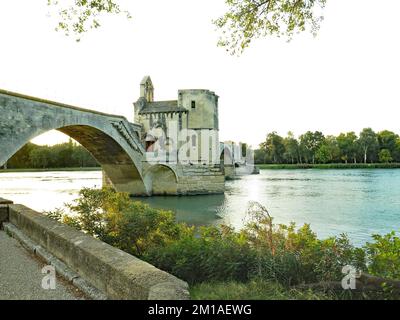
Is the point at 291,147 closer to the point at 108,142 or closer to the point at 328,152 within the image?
the point at 328,152

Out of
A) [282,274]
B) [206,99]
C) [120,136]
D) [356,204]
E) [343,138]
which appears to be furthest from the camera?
[343,138]

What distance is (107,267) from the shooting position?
3254 millimetres

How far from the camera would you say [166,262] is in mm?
4715

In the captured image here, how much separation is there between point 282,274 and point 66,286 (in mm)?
2692

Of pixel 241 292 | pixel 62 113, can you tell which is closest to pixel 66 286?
pixel 241 292

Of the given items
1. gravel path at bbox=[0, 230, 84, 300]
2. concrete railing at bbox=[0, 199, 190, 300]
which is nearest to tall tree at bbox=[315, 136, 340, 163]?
concrete railing at bbox=[0, 199, 190, 300]

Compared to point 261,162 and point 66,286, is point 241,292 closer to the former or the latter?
point 66,286

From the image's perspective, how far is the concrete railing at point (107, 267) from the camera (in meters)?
2.71

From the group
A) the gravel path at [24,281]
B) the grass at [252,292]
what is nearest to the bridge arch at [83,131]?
the gravel path at [24,281]

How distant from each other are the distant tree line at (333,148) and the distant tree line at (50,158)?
58.5 metres

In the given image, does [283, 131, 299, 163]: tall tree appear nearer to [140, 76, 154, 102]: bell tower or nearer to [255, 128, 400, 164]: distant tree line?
[255, 128, 400, 164]: distant tree line

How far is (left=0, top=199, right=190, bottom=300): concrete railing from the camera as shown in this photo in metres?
2.71

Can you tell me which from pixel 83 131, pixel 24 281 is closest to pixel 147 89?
pixel 83 131
